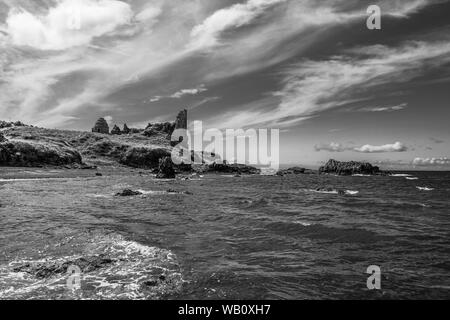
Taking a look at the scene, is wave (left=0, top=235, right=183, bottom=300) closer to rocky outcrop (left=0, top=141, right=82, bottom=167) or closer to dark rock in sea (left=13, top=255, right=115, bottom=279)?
dark rock in sea (left=13, top=255, right=115, bottom=279)

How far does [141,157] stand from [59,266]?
15039 centimetres

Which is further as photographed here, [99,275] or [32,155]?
[32,155]

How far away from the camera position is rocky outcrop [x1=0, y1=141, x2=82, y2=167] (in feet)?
351

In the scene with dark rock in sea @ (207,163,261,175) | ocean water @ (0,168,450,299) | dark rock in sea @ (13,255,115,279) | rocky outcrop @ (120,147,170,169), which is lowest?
ocean water @ (0,168,450,299)

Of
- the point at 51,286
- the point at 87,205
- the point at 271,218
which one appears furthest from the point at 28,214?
the point at 271,218

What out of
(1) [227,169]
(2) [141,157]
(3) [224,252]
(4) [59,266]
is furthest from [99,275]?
(2) [141,157]

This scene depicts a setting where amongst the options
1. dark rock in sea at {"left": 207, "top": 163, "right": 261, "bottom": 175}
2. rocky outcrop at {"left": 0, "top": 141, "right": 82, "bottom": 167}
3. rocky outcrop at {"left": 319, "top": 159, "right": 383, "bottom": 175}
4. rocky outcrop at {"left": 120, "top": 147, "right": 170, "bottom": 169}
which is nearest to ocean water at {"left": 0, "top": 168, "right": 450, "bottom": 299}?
rocky outcrop at {"left": 0, "top": 141, "right": 82, "bottom": 167}

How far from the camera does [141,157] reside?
16062 centimetres

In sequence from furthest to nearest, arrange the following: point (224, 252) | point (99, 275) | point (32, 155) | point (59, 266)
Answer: point (32, 155) → point (224, 252) → point (59, 266) → point (99, 275)

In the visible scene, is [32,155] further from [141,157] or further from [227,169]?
[227,169]

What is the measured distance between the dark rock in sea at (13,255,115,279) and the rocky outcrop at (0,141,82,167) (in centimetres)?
11064
